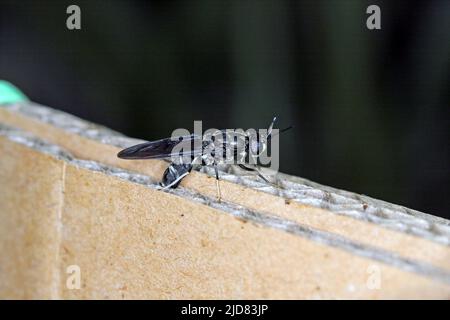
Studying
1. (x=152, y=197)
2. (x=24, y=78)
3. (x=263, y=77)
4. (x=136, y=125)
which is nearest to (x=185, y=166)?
(x=152, y=197)

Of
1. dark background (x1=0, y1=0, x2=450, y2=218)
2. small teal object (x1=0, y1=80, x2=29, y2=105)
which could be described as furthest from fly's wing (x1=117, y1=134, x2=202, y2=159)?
dark background (x1=0, y1=0, x2=450, y2=218)

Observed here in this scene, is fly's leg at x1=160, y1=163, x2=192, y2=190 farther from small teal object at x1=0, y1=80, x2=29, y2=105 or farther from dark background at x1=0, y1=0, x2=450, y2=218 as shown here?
dark background at x1=0, y1=0, x2=450, y2=218

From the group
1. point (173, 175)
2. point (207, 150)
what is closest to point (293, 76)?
point (207, 150)

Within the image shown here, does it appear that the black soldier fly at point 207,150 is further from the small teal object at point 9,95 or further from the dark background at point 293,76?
the dark background at point 293,76

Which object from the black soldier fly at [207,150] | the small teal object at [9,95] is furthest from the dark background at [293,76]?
the black soldier fly at [207,150]

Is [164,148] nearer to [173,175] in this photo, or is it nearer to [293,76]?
[173,175]
